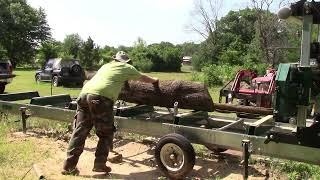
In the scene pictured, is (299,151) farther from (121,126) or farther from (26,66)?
(26,66)

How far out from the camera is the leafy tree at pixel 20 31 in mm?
59500

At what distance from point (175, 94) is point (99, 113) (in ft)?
5.44

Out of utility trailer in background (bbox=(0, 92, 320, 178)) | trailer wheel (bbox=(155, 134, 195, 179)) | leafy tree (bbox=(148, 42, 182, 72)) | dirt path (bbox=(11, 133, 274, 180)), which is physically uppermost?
leafy tree (bbox=(148, 42, 182, 72))

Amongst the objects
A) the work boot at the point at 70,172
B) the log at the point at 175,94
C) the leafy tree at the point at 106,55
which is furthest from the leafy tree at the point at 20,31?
the work boot at the point at 70,172

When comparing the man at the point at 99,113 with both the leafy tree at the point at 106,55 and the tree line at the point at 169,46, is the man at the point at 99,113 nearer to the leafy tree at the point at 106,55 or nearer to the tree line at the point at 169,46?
the leafy tree at the point at 106,55

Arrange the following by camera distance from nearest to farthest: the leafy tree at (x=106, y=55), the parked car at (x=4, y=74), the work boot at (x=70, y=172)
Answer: the work boot at (x=70, y=172), the parked car at (x=4, y=74), the leafy tree at (x=106, y=55)

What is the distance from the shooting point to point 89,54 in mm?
44406

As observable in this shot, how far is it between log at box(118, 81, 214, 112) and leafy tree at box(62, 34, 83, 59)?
4406cm

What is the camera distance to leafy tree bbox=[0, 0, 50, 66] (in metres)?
59.5

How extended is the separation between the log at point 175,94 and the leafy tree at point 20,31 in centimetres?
5228

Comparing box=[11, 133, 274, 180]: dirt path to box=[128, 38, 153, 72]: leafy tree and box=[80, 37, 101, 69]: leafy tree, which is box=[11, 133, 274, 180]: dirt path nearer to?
box=[80, 37, 101, 69]: leafy tree

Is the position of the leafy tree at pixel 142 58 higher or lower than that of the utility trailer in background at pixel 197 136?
higher

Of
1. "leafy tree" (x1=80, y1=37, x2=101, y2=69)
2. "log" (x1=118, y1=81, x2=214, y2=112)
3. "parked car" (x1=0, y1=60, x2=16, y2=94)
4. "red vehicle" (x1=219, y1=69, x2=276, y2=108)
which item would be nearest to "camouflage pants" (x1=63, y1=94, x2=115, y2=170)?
"log" (x1=118, y1=81, x2=214, y2=112)

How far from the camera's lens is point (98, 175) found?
6.90 m
